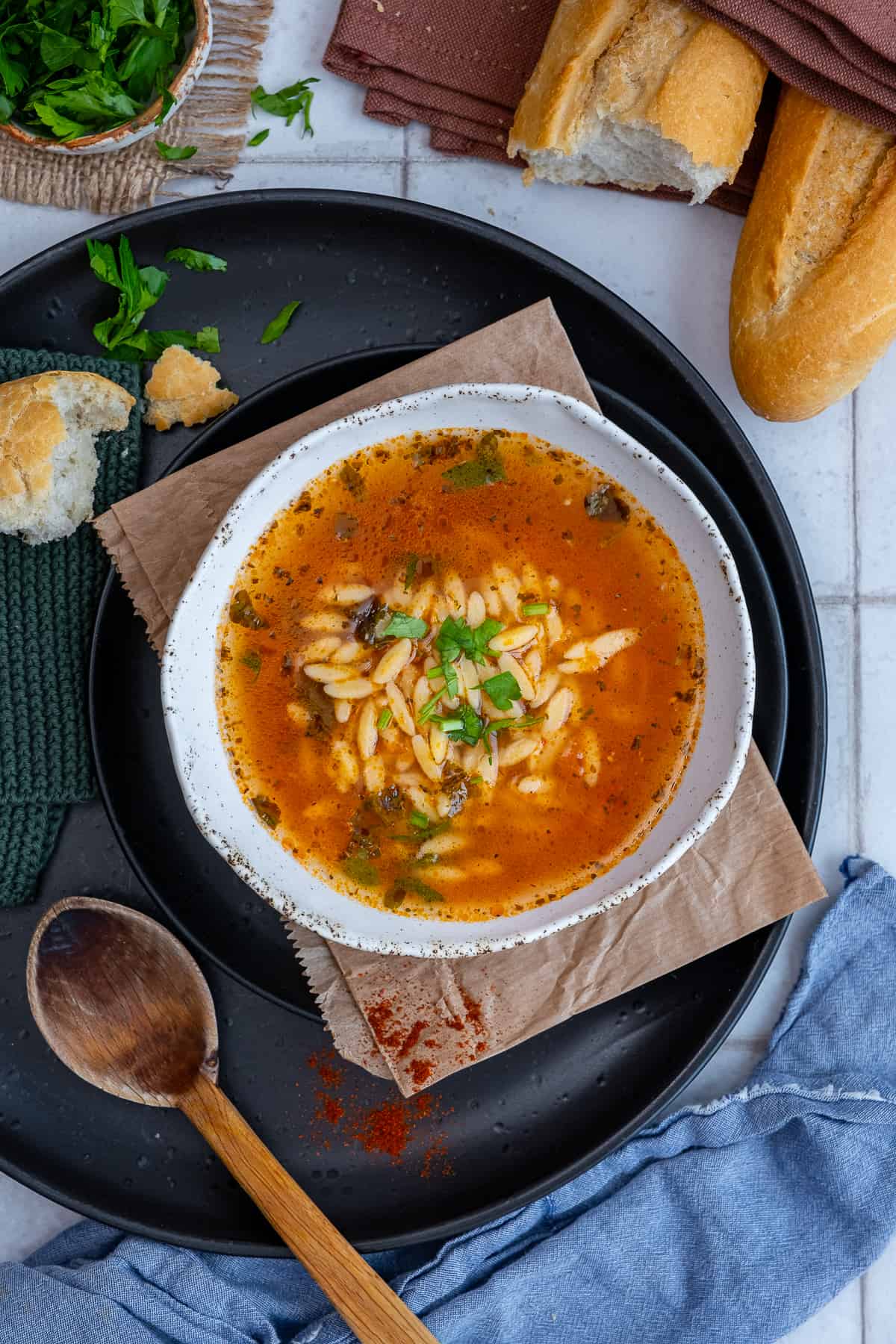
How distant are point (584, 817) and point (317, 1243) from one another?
43.7 inches

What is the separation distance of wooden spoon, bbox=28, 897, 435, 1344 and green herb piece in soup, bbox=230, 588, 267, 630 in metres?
0.74

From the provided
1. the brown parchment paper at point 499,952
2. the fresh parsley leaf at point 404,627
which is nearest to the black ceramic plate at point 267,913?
the brown parchment paper at point 499,952

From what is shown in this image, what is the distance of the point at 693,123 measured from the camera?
2365 millimetres

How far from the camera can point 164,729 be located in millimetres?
2584

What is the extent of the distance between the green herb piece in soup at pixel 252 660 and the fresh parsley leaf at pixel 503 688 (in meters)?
0.48

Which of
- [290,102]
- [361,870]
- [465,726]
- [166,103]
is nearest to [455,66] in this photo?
[290,102]

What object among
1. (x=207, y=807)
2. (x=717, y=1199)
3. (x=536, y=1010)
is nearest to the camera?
(x=207, y=807)

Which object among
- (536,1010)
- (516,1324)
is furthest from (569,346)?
(516,1324)

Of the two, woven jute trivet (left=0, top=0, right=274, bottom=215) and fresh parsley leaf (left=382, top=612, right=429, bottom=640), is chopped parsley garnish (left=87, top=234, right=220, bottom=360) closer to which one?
woven jute trivet (left=0, top=0, right=274, bottom=215)

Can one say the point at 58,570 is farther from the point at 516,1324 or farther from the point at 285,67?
the point at 516,1324

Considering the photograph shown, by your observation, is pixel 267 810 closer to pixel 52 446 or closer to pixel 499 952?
pixel 499 952

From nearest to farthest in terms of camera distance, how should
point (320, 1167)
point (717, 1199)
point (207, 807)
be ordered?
1. point (207, 807)
2. point (320, 1167)
3. point (717, 1199)

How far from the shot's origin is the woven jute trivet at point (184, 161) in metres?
2.69

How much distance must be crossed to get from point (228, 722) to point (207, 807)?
0.62 ft
